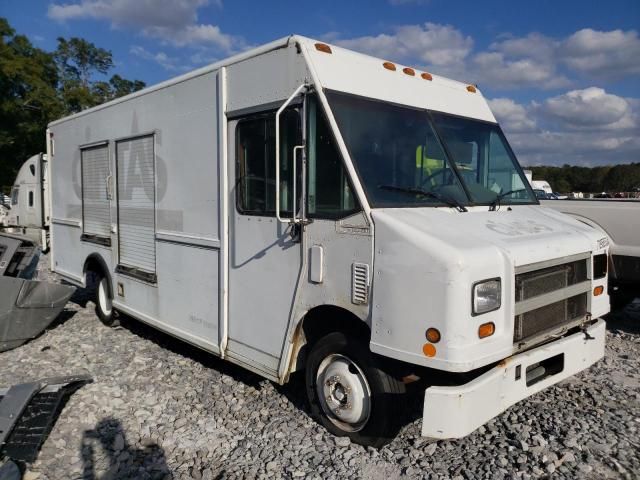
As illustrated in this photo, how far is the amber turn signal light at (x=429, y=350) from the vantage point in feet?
10.2

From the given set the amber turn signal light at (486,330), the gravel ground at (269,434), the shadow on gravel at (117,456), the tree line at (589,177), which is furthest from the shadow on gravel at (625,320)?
the tree line at (589,177)

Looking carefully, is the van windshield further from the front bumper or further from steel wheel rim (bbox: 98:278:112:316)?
steel wheel rim (bbox: 98:278:112:316)

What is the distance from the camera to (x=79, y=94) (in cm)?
2836

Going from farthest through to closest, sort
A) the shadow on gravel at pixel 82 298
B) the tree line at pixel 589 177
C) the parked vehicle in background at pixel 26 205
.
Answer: the tree line at pixel 589 177 → the parked vehicle in background at pixel 26 205 → the shadow on gravel at pixel 82 298

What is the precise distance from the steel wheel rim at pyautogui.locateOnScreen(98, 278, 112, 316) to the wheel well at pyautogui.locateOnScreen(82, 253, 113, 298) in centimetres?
14

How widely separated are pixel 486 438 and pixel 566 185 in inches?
2412

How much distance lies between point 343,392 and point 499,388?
1.08 metres

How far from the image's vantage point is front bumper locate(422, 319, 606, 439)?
3117 mm

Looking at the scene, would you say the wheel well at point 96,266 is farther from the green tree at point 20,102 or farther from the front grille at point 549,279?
the green tree at point 20,102

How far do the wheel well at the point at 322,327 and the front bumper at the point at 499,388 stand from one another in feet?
2.38

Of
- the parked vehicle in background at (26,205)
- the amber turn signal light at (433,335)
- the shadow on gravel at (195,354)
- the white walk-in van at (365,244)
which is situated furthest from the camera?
the parked vehicle in background at (26,205)

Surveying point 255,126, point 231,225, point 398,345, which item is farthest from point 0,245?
point 398,345

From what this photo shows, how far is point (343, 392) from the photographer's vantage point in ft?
12.5

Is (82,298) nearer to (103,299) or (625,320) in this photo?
(103,299)
